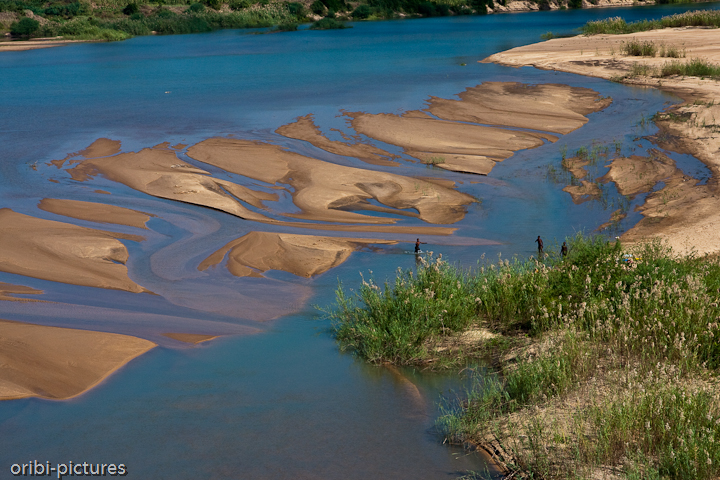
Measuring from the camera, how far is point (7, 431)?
7488mm

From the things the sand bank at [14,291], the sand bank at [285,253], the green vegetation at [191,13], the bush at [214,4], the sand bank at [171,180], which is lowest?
the sand bank at [14,291]

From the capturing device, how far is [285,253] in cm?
1264

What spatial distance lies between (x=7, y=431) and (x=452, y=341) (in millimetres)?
5723

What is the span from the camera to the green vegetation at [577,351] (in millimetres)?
5922

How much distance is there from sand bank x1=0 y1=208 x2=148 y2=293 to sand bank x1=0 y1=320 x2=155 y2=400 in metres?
1.81

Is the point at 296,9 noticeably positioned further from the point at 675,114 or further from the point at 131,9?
the point at 675,114

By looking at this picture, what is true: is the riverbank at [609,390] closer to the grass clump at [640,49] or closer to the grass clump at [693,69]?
the grass clump at [693,69]

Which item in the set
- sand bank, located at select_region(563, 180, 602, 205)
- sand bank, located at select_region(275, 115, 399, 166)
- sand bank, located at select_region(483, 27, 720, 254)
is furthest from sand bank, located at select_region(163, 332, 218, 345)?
sand bank, located at select_region(275, 115, 399, 166)

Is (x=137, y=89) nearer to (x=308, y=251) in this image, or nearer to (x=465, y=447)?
(x=308, y=251)

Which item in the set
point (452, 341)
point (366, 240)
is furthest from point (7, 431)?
point (366, 240)

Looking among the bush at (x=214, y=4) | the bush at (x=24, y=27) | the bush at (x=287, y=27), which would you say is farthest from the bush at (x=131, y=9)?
the bush at (x=287, y=27)

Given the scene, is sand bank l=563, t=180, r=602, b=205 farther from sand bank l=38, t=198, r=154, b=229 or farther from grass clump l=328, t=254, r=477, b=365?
sand bank l=38, t=198, r=154, b=229

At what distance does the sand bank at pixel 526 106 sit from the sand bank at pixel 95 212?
1344 cm

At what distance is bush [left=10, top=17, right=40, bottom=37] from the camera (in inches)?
2751
